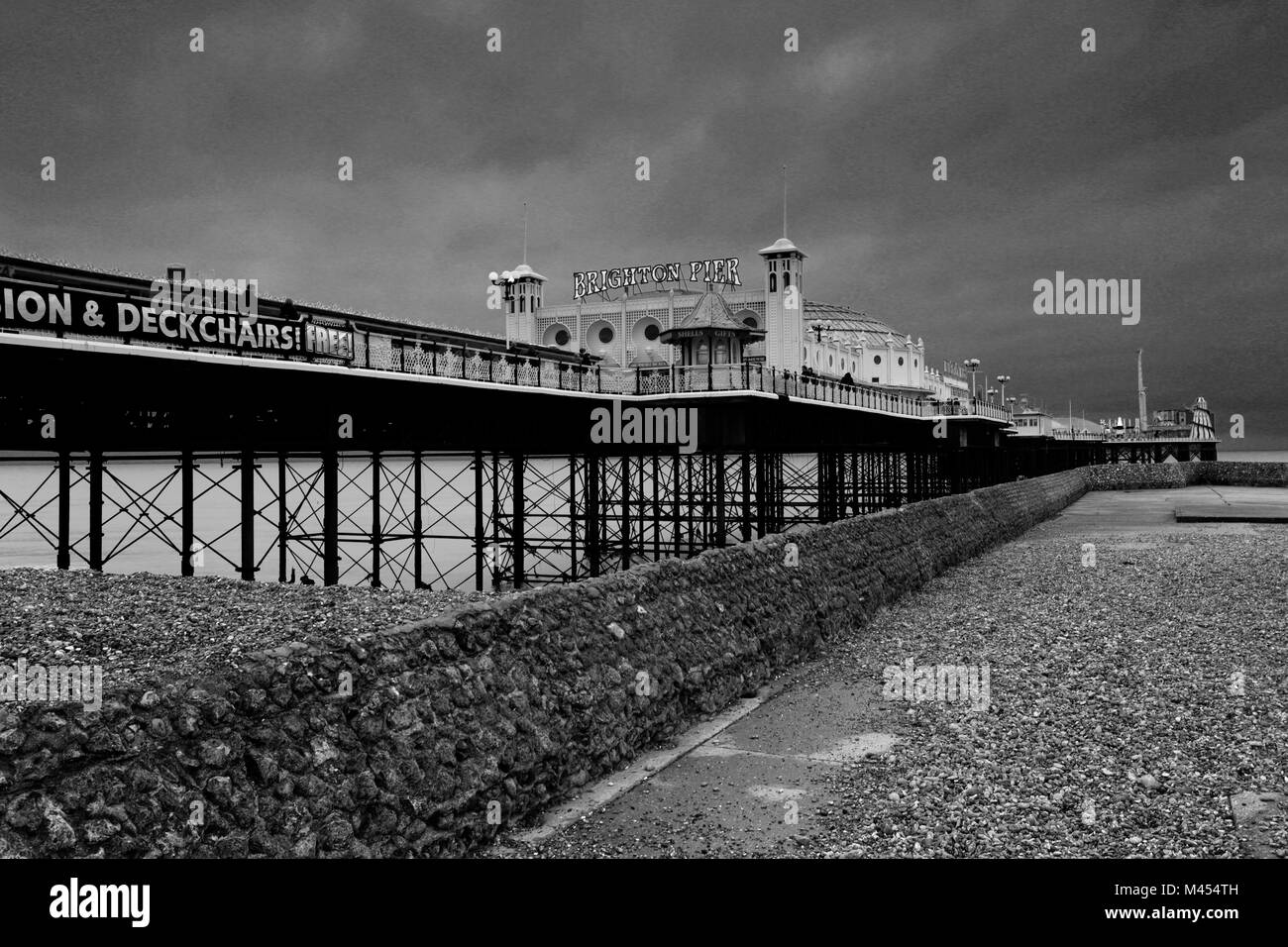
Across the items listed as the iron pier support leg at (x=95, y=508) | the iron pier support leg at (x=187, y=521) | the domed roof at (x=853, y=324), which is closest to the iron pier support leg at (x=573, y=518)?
the iron pier support leg at (x=187, y=521)

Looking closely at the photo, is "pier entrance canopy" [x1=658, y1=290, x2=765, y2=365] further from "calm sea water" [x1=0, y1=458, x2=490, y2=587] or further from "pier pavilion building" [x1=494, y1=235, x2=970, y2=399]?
"pier pavilion building" [x1=494, y1=235, x2=970, y2=399]

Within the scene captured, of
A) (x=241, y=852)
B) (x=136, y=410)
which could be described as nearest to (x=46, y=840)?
(x=241, y=852)

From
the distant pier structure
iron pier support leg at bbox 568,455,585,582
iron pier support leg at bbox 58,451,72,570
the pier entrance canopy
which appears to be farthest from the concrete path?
the pier entrance canopy

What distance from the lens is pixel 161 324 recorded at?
17.1 m

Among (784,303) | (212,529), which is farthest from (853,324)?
(212,529)

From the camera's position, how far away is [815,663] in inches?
650

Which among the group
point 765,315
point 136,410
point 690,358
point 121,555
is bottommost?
point 121,555

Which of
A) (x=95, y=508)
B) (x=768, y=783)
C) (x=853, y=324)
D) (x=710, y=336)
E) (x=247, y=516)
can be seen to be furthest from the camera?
(x=853, y=324)

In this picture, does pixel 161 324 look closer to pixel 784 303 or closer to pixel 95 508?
pixel 95 508

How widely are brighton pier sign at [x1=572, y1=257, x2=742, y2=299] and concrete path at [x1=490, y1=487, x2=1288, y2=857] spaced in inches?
2806

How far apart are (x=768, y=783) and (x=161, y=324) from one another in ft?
45.0

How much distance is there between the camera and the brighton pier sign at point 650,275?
278ft

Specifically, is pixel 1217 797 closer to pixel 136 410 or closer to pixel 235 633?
pixel 235 633

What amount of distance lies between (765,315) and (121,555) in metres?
55.8
